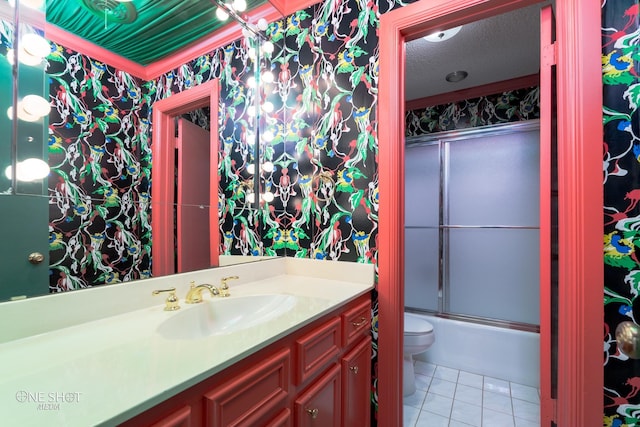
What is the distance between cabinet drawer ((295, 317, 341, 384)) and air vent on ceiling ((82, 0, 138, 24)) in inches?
47.9

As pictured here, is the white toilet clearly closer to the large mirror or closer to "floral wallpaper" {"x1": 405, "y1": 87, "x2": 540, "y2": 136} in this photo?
the large mirror

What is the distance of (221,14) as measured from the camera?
129cm

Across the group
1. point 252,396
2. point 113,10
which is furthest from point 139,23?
point 252,396

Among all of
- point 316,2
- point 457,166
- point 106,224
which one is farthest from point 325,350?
point 457,166

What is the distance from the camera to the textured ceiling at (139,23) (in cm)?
81

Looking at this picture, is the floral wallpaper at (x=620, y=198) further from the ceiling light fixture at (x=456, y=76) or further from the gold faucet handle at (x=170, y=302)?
the gold faucet handle at (x=170, y=302)

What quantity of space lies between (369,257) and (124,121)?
113 centimetres

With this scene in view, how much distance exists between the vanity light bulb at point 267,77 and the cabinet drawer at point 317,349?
1369 millimetres

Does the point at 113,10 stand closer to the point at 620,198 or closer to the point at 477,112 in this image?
the point at 620,198

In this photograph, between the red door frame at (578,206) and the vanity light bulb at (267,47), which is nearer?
the red door frame at (578,206)

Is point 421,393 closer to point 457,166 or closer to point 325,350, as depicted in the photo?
point 325,350

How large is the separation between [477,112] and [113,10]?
2.72m

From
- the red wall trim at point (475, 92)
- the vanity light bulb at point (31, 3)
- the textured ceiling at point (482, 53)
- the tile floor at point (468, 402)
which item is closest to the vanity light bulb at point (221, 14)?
the vanity light bulb at point (31, 3)

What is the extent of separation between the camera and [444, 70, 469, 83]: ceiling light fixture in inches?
87.0
